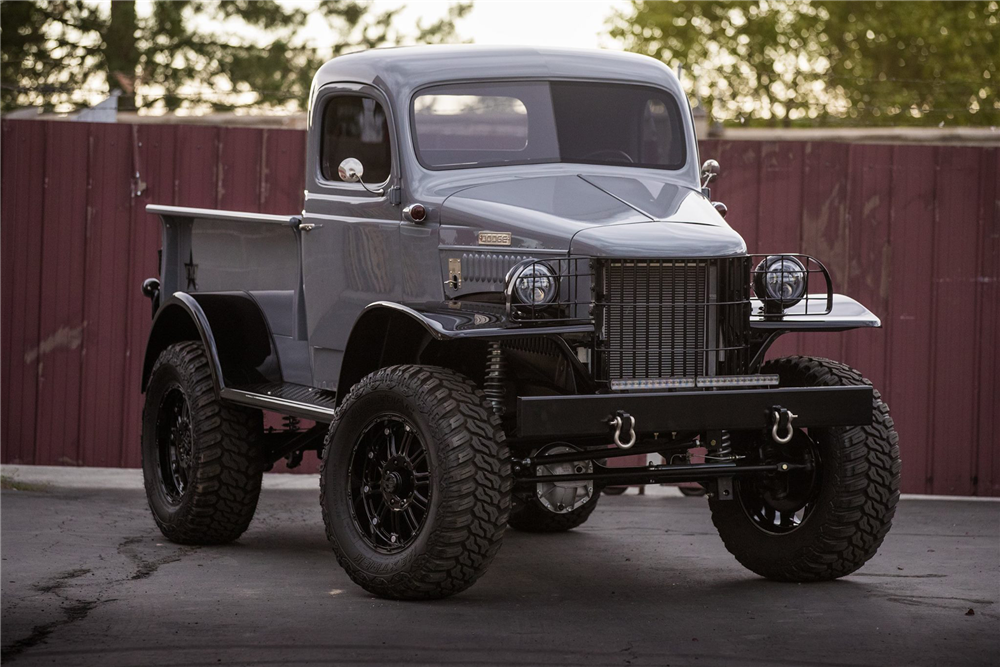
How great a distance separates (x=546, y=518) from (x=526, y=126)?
2.52 metres

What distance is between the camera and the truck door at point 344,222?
7059 mm

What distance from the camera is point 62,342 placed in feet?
33.6

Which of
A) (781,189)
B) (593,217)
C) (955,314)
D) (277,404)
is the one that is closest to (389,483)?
Answer: (277,404)

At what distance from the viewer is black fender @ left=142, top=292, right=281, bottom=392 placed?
305 inches

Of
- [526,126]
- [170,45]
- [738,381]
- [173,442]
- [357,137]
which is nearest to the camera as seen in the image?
[738,381]

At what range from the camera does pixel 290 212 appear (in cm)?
1023

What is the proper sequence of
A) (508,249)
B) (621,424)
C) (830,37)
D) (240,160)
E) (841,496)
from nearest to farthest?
(621,424) → (508,249) → (841,496) → (240,160) → (830,37)

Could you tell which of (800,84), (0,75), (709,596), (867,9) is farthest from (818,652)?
(867,9)

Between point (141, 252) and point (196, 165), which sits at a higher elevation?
point (196, 165)

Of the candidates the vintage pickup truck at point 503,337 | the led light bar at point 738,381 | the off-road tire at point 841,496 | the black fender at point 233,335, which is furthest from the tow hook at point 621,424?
the black fender at point 233,335

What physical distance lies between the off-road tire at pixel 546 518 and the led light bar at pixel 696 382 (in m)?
2.36

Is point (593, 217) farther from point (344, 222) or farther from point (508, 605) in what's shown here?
point (508, 605)

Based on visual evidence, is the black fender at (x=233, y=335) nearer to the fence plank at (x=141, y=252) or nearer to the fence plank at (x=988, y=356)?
the fence plank at (x=141, y=252)

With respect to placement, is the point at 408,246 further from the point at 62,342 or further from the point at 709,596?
the point at 62,342
